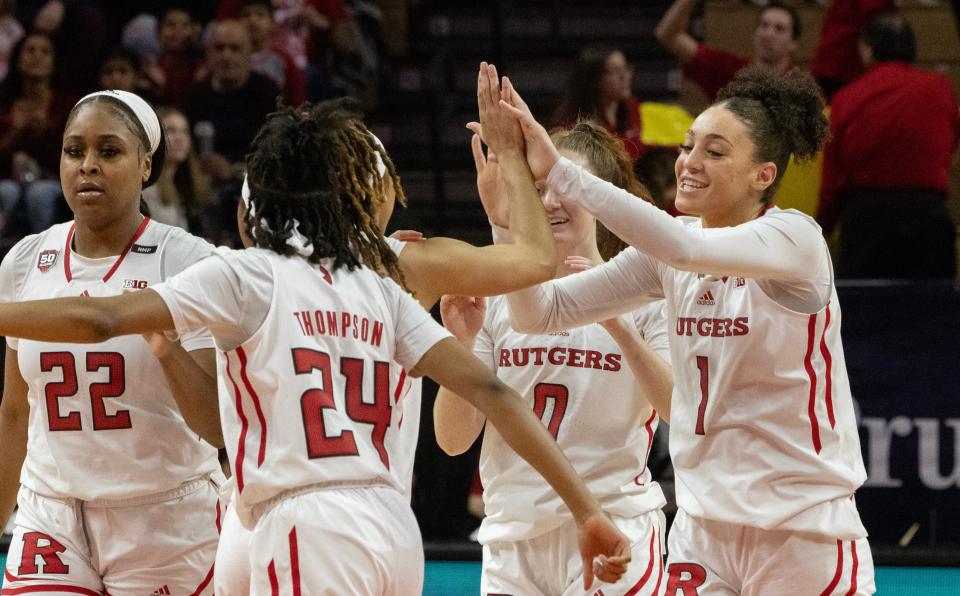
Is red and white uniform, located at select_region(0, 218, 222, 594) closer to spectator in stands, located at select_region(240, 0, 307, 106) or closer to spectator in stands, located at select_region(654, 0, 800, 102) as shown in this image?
spectator in stands, located at select_region(654, 0, 800, 102)

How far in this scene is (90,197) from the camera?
3.99 metres

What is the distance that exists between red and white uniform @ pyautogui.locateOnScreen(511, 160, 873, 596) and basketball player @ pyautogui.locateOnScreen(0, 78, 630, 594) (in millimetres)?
652

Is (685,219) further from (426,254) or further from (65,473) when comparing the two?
(65,473)

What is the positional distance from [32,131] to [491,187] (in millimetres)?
6400

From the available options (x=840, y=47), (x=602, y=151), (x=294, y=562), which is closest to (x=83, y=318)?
(x=294, y=562)

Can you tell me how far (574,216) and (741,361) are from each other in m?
0.84

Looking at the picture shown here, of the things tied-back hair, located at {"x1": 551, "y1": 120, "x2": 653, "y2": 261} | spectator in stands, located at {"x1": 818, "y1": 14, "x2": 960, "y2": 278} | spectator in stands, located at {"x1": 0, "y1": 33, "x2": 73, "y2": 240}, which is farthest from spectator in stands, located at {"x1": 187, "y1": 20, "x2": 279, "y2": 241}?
tied-back hair, located at {"x1": 551, "y1": 120, "x2": 653, "y2": 261}

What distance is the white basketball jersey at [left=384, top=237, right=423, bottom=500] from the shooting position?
328cm

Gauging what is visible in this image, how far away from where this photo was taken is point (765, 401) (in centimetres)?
383

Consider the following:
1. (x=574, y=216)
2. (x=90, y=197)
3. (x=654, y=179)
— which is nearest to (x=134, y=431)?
(x=90, y=197)

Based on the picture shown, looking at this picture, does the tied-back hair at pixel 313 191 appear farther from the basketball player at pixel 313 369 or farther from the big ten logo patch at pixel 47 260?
the big ten logo patch at pixel 47 260

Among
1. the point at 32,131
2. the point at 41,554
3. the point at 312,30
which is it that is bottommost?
the point at 41,554

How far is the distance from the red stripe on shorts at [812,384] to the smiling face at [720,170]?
413mm

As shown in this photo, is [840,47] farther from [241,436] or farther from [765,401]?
[241,436]
